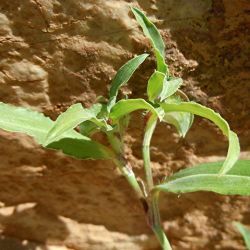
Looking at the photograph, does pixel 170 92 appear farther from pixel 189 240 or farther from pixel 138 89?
pixel 189 240

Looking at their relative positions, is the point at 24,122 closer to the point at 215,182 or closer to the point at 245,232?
the point at 215,182

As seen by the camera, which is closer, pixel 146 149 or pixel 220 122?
pixel 220 122

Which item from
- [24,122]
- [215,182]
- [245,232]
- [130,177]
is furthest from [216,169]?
[24,122]

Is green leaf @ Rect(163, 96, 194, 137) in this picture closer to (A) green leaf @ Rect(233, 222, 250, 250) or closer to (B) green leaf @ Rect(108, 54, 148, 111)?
(B) green leaf @ Rect(108, 54, 148, 111)

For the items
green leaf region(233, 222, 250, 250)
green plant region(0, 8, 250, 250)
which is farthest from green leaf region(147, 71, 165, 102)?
green leaf region(233, 222, 250, 250)

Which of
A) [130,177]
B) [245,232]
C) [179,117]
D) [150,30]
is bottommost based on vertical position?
[245,232]

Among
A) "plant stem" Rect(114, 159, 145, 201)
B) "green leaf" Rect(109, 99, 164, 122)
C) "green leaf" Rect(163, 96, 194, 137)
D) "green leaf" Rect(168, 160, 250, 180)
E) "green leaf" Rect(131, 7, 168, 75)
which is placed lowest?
"plant stem" Rect(114, 159, 145, 201)

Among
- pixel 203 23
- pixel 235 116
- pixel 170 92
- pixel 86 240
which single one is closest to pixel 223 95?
pixel 235 116
